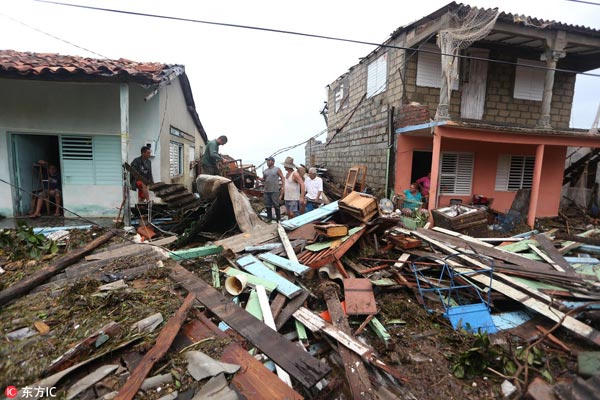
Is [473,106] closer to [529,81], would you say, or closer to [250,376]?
[529,81]

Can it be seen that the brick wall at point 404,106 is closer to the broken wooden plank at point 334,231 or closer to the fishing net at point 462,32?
the fishing net at point 462,32

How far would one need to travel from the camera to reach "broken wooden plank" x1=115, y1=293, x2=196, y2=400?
7.08 ft

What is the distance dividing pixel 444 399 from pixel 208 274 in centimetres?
345

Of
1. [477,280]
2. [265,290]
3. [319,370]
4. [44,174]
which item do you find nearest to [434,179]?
[477,280]

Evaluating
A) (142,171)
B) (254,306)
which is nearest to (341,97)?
(142,171)

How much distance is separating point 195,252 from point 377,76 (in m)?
8.35

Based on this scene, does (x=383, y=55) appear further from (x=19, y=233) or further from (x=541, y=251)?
(x=19, y=233)

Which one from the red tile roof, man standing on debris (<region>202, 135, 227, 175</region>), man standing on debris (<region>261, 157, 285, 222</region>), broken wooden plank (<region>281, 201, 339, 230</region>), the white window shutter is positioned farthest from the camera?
the white window shutter

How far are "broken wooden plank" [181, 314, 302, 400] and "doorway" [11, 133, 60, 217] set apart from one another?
6.99 meters

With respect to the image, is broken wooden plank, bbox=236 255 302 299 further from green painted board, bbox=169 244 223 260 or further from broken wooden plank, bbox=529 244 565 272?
broken wooden plank, bbox=529 244 565 272

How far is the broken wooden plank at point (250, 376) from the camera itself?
2229mm

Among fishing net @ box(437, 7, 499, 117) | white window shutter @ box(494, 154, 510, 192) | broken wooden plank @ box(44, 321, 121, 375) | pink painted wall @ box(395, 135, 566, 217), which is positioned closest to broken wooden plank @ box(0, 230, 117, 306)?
broken wooden plank @ box(44, 321, 121, 375)

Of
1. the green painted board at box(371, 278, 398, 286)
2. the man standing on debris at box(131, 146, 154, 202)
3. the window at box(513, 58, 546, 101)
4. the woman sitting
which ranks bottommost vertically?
the green painted board at box(371, 278, 398, 286)

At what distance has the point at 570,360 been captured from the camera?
9.57 ft
